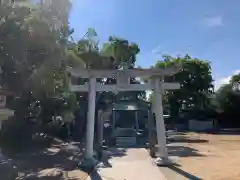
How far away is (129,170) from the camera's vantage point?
13812 millimetres

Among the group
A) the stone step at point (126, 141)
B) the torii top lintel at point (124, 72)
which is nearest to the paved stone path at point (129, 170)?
the torii top lintel at point (124, 72)

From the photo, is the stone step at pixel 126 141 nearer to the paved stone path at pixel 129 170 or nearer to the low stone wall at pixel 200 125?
the paved stone path at pixel 129 170

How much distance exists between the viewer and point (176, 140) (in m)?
28.2

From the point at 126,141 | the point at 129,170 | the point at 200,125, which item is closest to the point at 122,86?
the point at 129,170

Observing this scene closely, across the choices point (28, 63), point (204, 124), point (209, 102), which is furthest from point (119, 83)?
point (209, 102)

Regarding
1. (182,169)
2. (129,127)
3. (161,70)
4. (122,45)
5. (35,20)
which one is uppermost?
(122,45)

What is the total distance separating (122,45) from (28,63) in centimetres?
2650

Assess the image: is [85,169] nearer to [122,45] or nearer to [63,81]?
[63,81]

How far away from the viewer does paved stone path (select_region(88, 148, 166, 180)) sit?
1231cm

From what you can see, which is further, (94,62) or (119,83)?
(94,62)

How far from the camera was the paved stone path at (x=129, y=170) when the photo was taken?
40.4 feet

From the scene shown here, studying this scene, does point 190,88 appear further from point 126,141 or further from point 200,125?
point 126,141

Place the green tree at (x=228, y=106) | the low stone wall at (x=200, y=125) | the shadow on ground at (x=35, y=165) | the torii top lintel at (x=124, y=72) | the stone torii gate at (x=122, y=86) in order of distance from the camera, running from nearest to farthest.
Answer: the shadow on ground at (x=35, y=165), the stone torii gate at (x=122, y=86), the torii top lintel at (x=124, y=72), the low stone wall at (x=200, y=125), the green tree at (x=228, y=106)

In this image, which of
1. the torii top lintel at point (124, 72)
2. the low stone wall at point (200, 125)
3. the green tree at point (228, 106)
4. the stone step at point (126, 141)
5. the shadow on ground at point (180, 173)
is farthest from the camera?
the green tree at point (228, 106)
